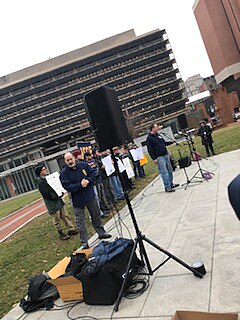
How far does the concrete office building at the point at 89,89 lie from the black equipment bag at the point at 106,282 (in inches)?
2678

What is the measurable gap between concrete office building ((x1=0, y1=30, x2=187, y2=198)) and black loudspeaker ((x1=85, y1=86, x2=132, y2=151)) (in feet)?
221

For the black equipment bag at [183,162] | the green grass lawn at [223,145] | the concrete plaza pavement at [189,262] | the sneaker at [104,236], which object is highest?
the black equipment bag at [183,162]

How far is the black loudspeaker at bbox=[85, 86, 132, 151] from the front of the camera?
140 inches

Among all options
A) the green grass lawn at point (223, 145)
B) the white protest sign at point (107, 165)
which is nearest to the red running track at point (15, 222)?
the white protest sign at point (107, 165)

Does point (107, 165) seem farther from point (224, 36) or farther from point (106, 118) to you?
point (224, 36)

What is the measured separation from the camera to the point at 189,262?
11.6 feet

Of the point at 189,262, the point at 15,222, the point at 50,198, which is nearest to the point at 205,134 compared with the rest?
the point at 50,198

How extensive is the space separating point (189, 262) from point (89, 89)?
70451 millimetres

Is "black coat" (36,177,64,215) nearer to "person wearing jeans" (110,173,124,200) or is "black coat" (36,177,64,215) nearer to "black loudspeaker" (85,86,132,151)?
"person wearing jeans" (110,173,124,200)

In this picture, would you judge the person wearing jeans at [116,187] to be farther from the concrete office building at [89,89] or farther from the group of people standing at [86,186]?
the concrete office building at [89,89]

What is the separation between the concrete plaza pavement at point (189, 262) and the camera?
110 inches

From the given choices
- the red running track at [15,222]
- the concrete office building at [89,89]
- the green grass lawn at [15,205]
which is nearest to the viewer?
the red running track at [15,222]

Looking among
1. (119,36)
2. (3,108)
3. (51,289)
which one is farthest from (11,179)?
(119,36)

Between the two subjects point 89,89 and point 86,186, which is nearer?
point 86,186
